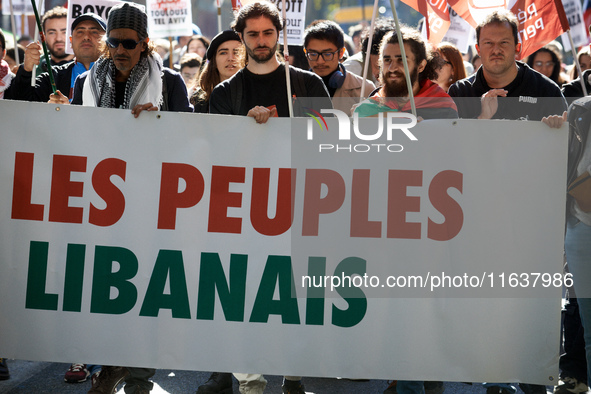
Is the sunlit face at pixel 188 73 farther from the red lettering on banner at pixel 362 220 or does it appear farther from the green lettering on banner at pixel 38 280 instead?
the red lettering on banner at pixel 362 220

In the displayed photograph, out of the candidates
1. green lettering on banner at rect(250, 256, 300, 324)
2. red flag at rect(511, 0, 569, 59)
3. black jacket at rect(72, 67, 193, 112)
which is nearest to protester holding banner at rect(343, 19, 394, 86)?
red flag at rect(511, 0, 569, 59)

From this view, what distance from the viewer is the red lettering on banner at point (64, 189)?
3.70m

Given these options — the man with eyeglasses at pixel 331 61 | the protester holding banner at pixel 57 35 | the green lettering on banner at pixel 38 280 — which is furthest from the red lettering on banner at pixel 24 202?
the protester holding banner at pixel 57 35

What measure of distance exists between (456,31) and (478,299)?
18.7 ft

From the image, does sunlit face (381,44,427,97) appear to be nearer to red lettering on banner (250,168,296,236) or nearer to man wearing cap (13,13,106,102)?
red lettering on banner (250,168,296,236)

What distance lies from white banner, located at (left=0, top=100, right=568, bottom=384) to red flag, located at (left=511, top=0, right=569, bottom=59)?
5.77 feet

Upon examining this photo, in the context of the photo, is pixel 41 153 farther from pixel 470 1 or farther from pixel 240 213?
pixel 470 1

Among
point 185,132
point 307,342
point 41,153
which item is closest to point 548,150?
point 307,342

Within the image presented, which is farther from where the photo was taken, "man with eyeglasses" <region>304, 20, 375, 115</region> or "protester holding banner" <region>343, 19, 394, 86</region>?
"protester holding banner" <region>343, 19, 394, 86</region>

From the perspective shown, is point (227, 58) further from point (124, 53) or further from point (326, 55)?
point (124, 53)

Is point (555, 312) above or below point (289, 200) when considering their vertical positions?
below

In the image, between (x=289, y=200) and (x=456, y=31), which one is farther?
(x=456, y=31)

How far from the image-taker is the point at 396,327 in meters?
3.64

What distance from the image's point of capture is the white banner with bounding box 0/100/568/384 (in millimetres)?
3623
